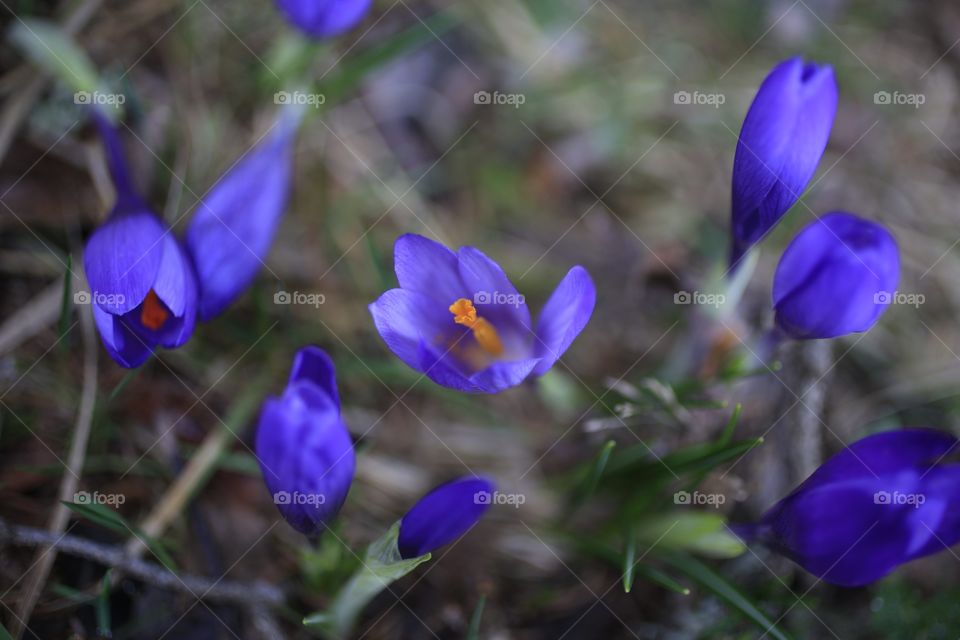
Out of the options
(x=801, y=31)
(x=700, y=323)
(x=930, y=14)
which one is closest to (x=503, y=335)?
(x=700, y=323)

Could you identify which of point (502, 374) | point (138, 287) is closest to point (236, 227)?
point (138, 287)

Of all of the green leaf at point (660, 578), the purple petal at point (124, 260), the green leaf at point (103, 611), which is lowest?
the green leaf at point (660, 578)

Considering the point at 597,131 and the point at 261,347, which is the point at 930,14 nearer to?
the point at 597,131
